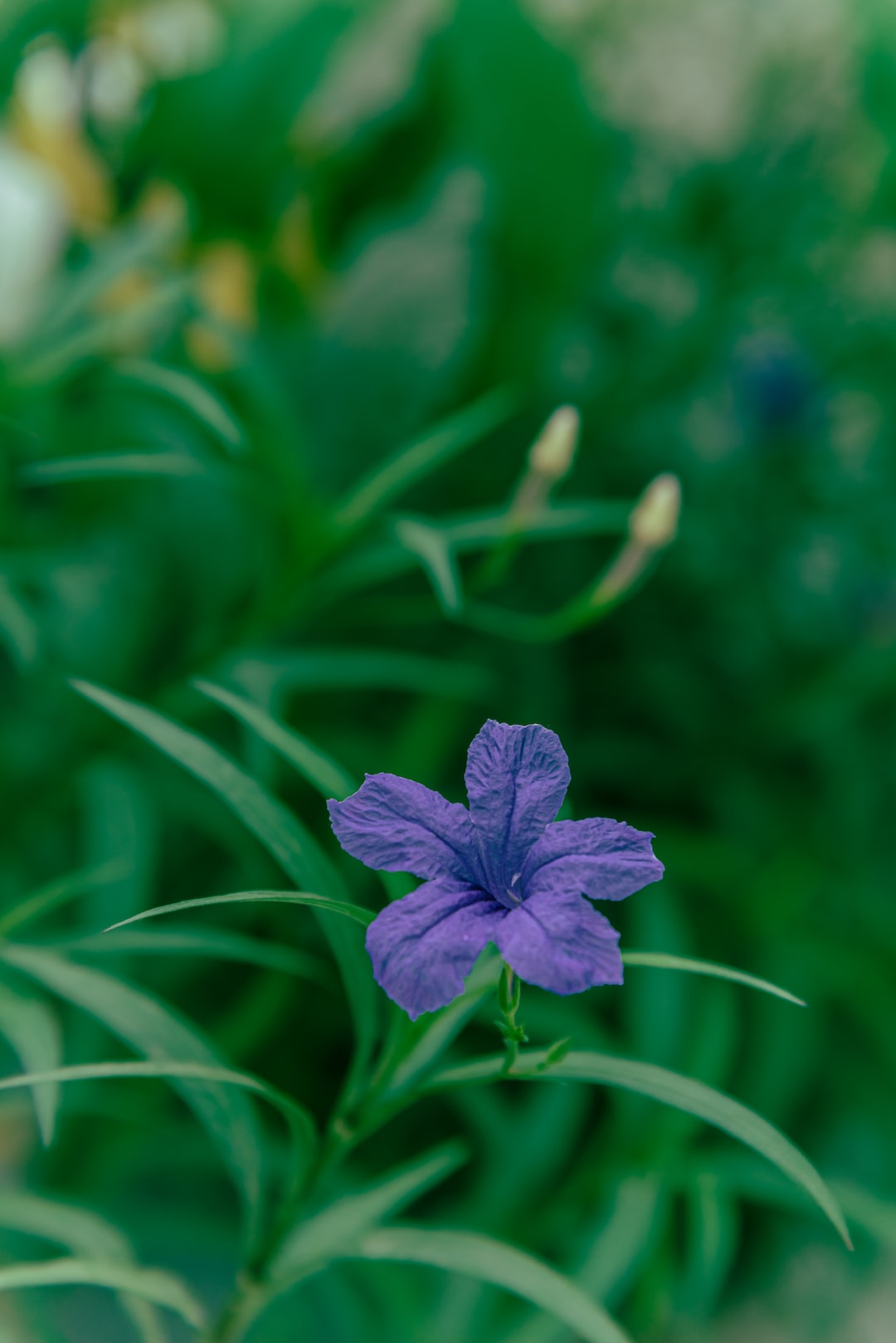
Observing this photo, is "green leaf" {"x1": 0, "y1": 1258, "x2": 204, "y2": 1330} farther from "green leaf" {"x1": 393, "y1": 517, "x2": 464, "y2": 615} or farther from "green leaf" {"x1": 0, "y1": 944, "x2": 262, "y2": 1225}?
"green leaf" {"x1": 393, "y1": 517, "x2": 464, "y2": 615}

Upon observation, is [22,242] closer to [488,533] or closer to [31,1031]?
[488,533]

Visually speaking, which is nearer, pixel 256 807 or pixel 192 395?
pixel 256 807

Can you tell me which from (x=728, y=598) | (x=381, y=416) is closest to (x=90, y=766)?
(x=381, y=416)

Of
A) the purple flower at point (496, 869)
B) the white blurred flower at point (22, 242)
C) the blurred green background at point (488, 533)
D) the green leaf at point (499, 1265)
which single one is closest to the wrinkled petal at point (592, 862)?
the purple flower at point (496, 869)

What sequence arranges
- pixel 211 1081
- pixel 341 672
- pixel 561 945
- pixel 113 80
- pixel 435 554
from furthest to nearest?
pixel 113 80 < pixel 341 672 < pixel 435 554 < pixel 211 1081 < pixel 561 945

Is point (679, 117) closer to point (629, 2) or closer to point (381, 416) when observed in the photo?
point (629, 2)

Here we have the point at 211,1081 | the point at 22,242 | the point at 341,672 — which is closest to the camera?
the point at 211,1081

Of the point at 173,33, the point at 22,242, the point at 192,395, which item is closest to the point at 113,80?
the point at 173,33
